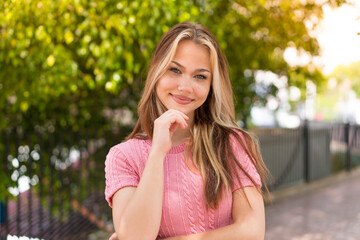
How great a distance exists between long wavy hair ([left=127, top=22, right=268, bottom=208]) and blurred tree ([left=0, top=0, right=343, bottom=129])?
184cm

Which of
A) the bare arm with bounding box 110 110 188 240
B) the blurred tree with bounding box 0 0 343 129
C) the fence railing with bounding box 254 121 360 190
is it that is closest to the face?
the bare arm with bounding box 110 110 188 240

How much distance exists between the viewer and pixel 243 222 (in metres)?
1.89

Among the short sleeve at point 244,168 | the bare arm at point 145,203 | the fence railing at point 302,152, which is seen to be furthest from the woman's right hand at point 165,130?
the fence railing at point 302,152

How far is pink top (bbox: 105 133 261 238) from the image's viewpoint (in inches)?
73.7

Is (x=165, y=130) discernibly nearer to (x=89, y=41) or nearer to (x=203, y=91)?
(x=203, y=91)

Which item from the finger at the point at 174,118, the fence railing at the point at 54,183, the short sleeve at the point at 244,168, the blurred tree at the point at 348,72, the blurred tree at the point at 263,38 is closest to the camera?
the finger at the point at 174,118

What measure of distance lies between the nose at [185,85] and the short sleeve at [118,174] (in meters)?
0.38

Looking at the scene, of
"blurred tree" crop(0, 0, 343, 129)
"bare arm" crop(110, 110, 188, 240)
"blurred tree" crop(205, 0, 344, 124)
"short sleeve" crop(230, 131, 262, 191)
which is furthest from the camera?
"blurred tree" crop(205, 0, 344, 124)

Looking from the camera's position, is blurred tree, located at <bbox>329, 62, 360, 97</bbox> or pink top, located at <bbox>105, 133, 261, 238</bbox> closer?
pink top, located at <bbox>105, 133, 261, 238</bbox>

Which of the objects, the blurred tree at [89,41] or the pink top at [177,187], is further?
the blurred tree at [89,41]

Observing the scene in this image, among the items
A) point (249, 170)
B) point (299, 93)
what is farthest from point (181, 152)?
point (299, 93)

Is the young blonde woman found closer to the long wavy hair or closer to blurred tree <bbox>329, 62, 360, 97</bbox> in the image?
the long wavy hair

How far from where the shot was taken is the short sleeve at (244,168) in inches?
76.4

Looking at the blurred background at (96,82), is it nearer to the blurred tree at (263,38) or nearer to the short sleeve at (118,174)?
the blurred tree at (263,38)
